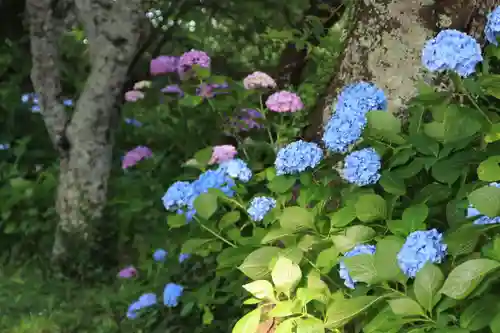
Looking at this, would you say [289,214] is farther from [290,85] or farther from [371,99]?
[290,85]

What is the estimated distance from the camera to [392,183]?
4.94ft

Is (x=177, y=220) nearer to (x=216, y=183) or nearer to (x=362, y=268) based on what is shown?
(x=216, y=183)

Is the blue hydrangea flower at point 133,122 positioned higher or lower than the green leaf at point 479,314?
lower

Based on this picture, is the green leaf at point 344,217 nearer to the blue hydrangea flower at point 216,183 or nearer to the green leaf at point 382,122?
the green leaf at point 382,122

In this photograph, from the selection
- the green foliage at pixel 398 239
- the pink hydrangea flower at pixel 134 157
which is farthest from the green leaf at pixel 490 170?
the pink hydrangea flower at pixel 134 157

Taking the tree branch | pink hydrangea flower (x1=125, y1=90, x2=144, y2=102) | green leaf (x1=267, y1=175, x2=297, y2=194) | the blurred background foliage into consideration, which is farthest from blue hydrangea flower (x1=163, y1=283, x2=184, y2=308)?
pink hydrangea flower (x1=125, y1=90, x2=144, y2=102)

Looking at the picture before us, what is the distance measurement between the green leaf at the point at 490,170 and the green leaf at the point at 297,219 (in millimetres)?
427

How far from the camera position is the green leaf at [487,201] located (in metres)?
1.16

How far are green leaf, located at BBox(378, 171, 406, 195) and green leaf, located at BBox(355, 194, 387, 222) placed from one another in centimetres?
4

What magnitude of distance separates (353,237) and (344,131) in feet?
0.91

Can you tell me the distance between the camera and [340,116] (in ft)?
5.36

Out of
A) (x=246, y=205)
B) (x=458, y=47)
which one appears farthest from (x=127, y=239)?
(x=458, y=47)

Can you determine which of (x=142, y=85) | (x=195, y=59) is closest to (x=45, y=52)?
(x=142, y=85)

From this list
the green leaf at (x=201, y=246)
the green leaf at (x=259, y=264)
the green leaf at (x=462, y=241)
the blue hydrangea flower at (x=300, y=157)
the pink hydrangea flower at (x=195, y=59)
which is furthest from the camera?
the pink hydrangea flower at (x=195, y=59)
